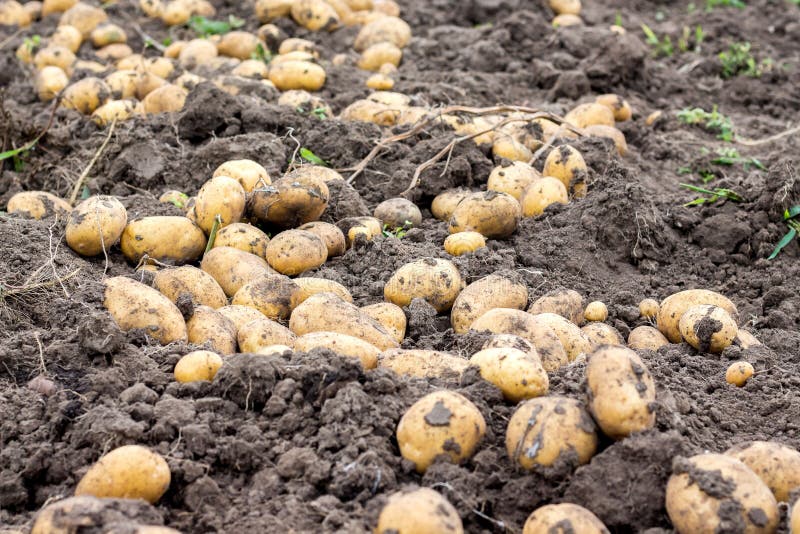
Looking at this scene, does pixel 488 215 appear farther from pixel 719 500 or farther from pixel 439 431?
pixel 719 500

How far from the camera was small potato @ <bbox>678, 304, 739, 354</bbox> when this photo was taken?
3383 mm

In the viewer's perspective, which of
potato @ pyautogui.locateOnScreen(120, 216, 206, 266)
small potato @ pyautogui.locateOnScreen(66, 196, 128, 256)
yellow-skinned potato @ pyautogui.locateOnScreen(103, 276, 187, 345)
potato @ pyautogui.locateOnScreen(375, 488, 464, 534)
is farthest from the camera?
potato @ pyautogui.locateOnScreen(120, 216, 206, 266)

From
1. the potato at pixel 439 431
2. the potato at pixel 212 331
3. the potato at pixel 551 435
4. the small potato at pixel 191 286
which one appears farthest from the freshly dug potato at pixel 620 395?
the small potato at pixel 191 286

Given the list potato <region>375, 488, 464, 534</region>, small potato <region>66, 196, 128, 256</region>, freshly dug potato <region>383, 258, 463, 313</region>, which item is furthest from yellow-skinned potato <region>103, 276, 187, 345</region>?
potato <region>375, 488, 464, 534</region>

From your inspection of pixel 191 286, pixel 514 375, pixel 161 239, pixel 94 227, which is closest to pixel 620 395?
pixel 514 375

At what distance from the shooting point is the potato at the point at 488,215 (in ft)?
13.3

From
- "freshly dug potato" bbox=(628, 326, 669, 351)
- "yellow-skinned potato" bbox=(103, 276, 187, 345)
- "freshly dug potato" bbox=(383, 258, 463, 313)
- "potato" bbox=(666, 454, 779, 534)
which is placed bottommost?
"freshly dug potato" bbox=(628, 326, 669, 351)

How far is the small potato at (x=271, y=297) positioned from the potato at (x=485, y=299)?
58cm

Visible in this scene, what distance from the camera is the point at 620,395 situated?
243cm

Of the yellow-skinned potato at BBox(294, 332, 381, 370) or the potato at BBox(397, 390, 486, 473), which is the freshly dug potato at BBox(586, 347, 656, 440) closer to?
the potato at BBox(397, 390, 486, 473)

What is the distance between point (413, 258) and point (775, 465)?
1.77 meters

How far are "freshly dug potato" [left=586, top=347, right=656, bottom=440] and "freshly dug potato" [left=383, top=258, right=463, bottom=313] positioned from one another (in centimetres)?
116

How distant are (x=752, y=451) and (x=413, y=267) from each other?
5.00 feet

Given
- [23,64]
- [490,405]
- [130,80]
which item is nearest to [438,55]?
[130,80]
